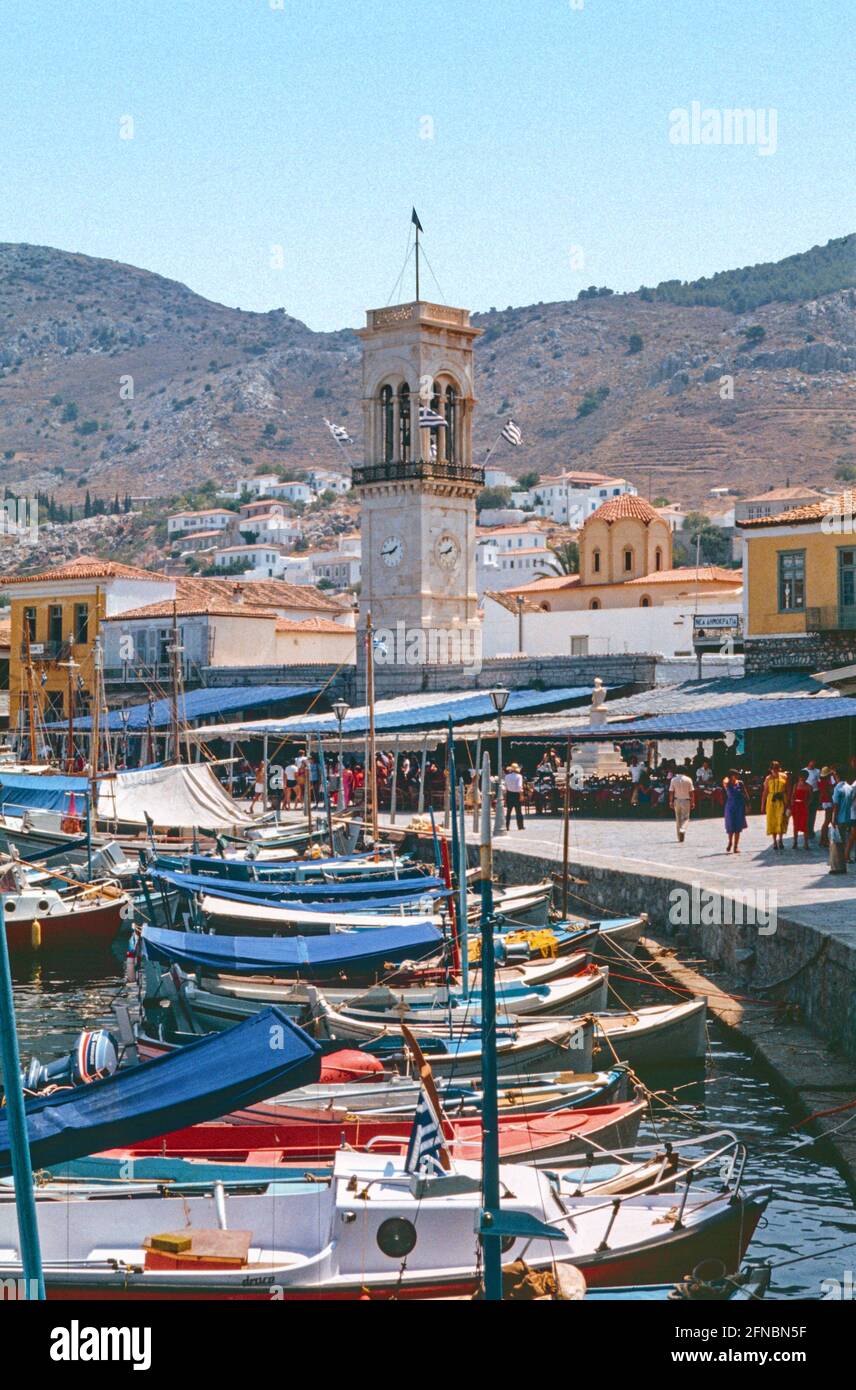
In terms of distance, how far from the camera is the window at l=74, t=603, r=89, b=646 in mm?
72562

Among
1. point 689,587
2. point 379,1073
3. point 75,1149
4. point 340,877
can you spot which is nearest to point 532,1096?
point 379,1073

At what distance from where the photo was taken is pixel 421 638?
6044 cm

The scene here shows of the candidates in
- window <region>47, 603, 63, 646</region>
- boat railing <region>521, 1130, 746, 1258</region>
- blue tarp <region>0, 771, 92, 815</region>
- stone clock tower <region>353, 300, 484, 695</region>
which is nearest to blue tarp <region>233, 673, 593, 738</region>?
blue tarp <region>0, 771, 92, 815</region>

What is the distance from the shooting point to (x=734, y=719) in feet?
118

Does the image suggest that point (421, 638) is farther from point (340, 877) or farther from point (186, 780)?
point (340, 877)

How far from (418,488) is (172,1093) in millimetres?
49944

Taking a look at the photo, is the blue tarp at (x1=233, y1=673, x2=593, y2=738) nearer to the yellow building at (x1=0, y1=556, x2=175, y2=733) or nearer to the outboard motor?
the yellow building at (x1=0, y1=556, x2=175, y2=733)

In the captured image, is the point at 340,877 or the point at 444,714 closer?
the point at 340,877

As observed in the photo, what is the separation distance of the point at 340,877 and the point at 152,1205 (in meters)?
19.5

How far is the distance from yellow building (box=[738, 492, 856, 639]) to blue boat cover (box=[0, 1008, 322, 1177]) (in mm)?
32751

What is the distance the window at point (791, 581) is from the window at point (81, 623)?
119 ft

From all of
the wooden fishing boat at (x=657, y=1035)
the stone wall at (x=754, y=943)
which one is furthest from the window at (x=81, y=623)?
the wooden fishing boat at (x=657, y=1035)

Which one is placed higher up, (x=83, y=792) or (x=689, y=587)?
(x=689, y=587)

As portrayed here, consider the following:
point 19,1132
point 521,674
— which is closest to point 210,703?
point 521,674
